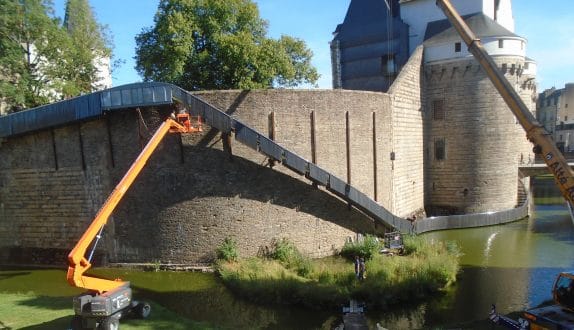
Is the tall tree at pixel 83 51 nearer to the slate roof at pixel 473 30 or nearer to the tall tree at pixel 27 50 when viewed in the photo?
the tall tree at pixel 27 50

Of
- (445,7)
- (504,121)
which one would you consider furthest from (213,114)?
(504,121)

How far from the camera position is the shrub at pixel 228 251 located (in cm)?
1616

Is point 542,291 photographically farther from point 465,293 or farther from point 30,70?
point 30,70

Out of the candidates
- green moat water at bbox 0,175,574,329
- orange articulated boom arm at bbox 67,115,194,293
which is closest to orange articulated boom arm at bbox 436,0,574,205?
green moat water at bbox 0,175,574,329

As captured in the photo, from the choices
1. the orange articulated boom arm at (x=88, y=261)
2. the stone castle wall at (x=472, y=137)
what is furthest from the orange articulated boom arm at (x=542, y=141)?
the stone castle wall at (x=472, y=137)

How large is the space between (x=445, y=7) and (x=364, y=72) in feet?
42.1

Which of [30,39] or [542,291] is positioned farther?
[30,39]

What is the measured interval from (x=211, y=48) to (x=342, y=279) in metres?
16.4

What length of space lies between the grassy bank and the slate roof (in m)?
13.9

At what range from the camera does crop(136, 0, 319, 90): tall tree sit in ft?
75.5

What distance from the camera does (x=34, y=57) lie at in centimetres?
2367

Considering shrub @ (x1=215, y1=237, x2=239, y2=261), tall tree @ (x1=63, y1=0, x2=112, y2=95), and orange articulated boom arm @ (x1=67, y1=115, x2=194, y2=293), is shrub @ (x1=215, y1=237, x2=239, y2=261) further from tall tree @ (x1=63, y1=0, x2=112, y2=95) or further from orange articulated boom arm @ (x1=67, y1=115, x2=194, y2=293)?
tall tree @ (x1=63, y1=0, x2=112, y2=95)

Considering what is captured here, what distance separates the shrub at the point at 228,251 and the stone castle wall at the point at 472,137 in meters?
14.9

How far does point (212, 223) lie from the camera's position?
1639cm
